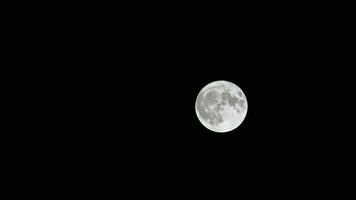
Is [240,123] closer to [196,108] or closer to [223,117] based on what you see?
[223,117]

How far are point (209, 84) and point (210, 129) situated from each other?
0.88 m

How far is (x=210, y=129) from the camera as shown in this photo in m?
8.20

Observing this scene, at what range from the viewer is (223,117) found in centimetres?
799

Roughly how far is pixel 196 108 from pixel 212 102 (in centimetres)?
42

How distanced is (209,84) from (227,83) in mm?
351

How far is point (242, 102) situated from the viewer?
8.10 meters

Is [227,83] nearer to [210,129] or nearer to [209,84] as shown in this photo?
[209,84]

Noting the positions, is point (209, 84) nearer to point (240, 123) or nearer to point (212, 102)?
point (212, 102)

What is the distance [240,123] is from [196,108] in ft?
2.97

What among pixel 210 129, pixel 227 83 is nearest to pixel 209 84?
pixel 227 83

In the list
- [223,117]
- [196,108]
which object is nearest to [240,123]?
[223,117]

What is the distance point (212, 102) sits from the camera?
8008 mm

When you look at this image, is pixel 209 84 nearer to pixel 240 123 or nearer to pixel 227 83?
pixel 227 83

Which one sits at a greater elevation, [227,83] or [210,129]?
[227,83]
